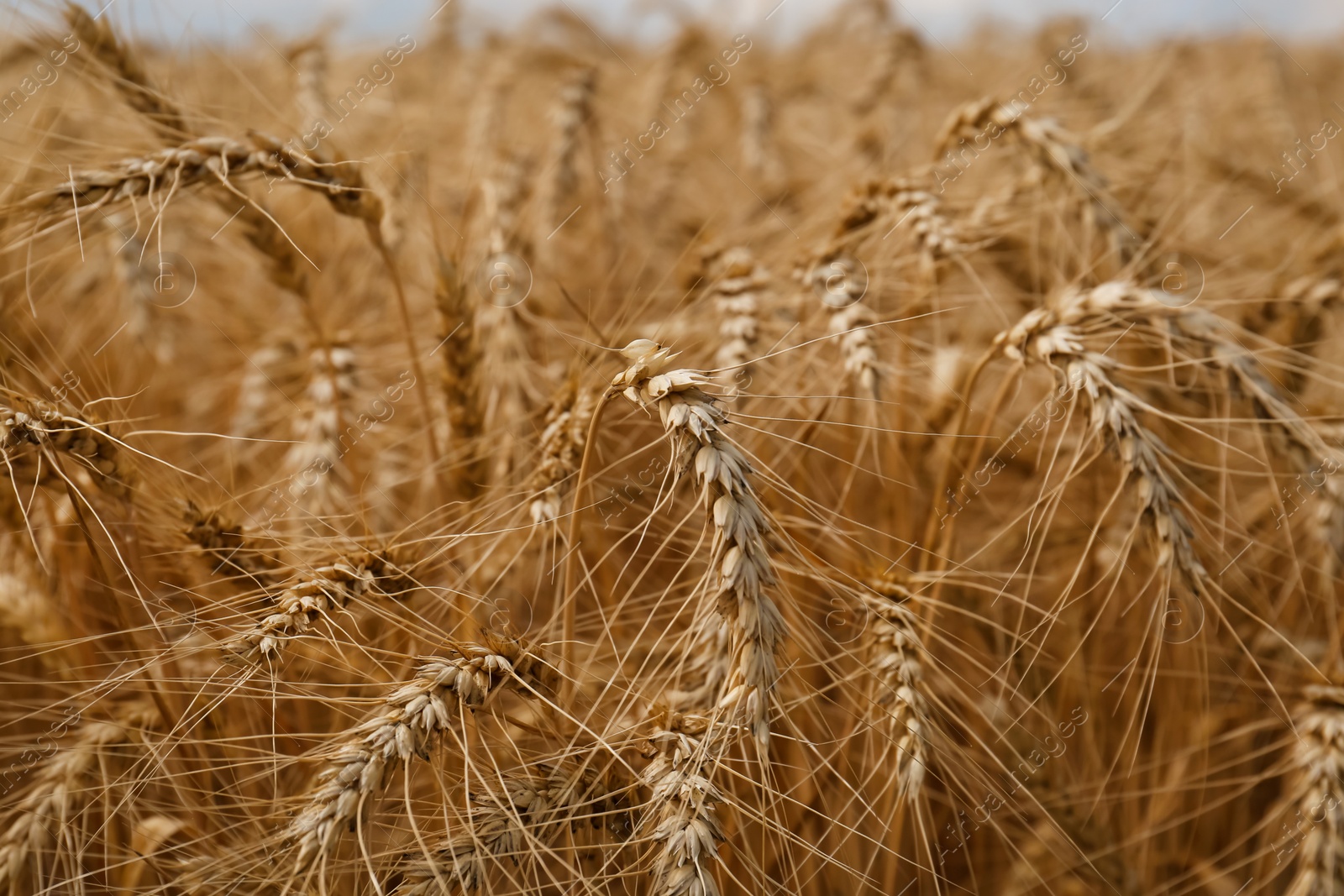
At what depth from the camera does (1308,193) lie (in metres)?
2.42

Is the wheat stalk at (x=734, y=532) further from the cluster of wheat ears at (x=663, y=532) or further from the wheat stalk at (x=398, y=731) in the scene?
the wheat stalk at (x=398, y=731)

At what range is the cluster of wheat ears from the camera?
1.04 meters

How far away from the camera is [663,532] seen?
143 cm

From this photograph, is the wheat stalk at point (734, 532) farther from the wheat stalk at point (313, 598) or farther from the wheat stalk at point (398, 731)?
the wheat stalk at point (313, 598)

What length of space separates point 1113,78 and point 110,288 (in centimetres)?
390

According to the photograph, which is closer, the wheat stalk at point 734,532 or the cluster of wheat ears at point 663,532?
the wheat stalk at point 734,532

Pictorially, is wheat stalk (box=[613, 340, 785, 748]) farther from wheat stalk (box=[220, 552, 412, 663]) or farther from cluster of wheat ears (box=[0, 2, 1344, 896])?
wheat stalk (box=[220, 552, 412, 663])

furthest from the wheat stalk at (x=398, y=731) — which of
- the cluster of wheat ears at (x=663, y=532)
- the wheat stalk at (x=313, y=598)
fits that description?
the wheat stalk at (x=313, y=598)

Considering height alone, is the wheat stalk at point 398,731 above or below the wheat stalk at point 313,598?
below

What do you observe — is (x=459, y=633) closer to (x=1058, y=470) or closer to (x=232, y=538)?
(x=232, y=538)

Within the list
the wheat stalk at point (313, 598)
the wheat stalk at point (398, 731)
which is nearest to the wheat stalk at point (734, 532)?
the wheat stalk at point (398, 731)

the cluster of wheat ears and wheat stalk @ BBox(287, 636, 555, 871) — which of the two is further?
the cluster of wheat ears

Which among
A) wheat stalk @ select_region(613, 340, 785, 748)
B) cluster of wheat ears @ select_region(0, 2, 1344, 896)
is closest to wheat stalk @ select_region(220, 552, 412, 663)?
cluster of wheat ears @ select_region(0, 2, 1344, 896)

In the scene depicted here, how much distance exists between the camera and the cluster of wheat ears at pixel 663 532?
41.1 inches
